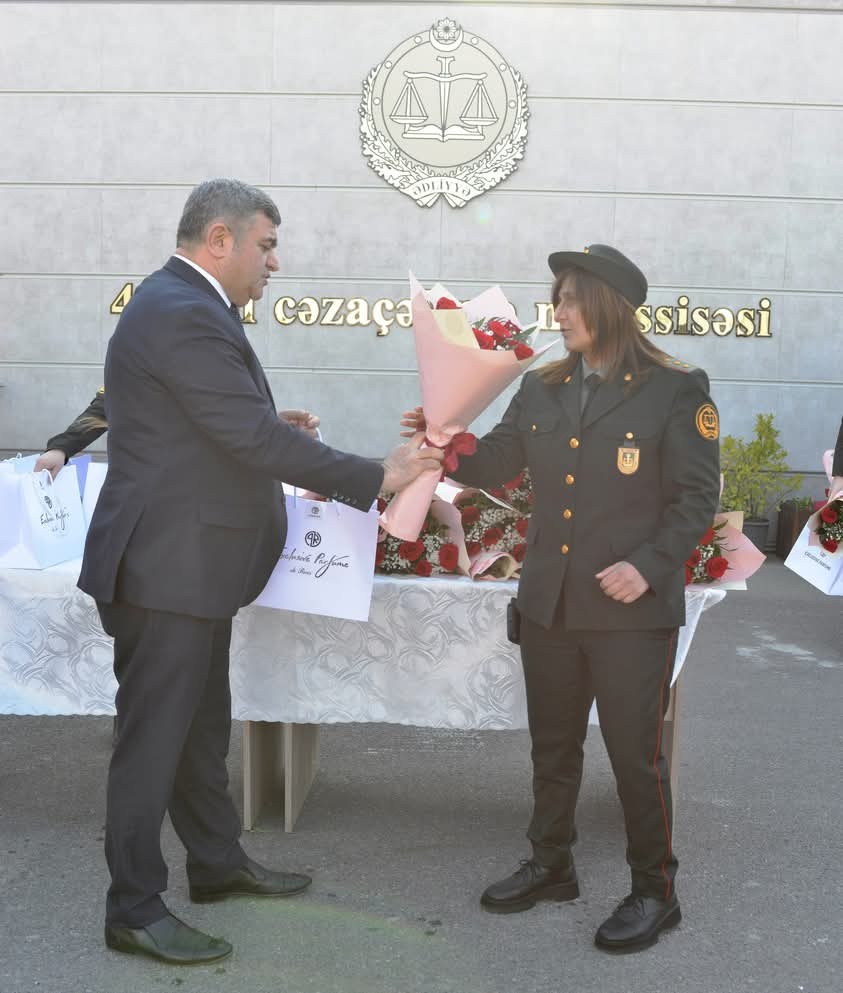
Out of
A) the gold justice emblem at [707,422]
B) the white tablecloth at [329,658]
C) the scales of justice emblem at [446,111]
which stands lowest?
the white tablecloth at [329,658]

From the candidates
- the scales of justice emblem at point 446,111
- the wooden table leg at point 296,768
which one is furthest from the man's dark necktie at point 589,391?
the scales of justice emblem at point 446,111

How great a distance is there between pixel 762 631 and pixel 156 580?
5.28 metres

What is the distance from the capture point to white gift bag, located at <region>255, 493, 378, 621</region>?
3.51 meters

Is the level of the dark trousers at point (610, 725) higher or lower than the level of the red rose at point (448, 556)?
lower

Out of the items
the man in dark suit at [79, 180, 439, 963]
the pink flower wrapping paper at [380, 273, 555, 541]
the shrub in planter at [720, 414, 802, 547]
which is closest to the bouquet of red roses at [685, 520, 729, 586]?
the pink flower wrapping paper at [380, 273, 555, 541]

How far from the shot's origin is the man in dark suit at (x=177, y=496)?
2844 mm

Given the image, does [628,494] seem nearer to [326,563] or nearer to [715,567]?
[715,567]

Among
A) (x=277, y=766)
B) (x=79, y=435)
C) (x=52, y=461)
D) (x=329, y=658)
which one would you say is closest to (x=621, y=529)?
(x=329, y=658)

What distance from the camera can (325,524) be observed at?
3527mm

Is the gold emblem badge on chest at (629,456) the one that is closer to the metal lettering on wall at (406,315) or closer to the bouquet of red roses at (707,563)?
the bouquet of red roses at (707,563)

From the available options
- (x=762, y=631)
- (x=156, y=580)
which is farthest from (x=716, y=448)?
(x=762, y=631)

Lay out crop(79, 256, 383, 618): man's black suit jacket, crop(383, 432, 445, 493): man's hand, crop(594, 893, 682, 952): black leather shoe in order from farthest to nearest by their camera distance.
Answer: crop(383, 432, 445, 493): man's hand → crop(594, 893, 682, 952): black leather shoe → crop(79, 256, 383, 618): man's black suit jacket

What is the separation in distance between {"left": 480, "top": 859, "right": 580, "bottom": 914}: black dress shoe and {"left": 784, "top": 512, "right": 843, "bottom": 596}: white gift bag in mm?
1604

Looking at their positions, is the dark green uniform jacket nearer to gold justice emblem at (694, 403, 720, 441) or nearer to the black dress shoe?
the black dress shoe
